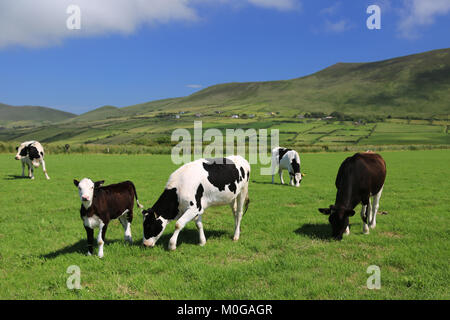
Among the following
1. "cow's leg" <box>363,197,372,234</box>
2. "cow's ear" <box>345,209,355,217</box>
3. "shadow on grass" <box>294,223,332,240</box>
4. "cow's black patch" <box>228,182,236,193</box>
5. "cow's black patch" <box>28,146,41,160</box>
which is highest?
"cow's black patch" <box>28,146,41,160</box>

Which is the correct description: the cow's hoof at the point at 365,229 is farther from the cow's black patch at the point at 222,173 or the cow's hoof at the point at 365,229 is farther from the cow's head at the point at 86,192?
the cow's head at the point at 86,192

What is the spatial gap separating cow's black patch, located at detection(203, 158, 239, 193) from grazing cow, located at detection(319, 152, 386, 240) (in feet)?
9.30

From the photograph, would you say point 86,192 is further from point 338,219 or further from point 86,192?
point 338,219

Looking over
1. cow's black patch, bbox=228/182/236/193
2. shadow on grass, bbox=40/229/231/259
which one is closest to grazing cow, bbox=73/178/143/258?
shadow on grass, bbox=40/229/231/259

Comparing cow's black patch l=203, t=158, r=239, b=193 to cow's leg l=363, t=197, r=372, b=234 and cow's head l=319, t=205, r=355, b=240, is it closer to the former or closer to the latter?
cow's head l=319, t=205, r=355, b=240

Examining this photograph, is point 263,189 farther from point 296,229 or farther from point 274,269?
point 274,269

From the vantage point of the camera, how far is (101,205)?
7.85 meters

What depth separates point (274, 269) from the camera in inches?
281

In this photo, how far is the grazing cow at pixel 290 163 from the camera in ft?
68.8

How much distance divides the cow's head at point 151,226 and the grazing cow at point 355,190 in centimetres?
480

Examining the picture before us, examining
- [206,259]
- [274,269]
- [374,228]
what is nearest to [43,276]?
[206,259]

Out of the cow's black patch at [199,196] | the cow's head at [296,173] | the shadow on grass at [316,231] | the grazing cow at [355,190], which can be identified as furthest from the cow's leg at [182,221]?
the cow's head at [296,173]

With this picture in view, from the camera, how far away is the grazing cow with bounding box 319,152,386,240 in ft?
29.7

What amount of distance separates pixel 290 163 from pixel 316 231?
38.6 feet
